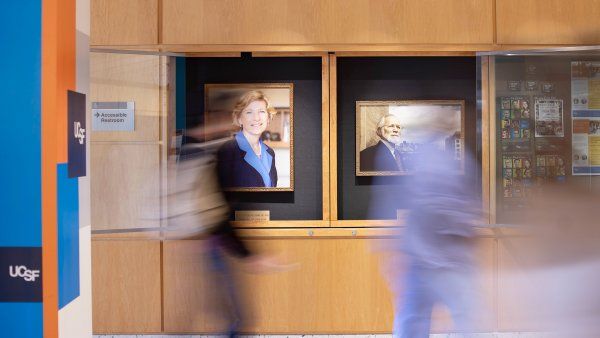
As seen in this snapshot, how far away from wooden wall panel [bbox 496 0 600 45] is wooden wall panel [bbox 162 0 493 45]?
158 millimetres

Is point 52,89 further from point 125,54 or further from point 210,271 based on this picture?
point 125,54

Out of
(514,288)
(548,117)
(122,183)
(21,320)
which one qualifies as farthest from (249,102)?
(21,320)

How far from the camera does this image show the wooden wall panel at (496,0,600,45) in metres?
4.29

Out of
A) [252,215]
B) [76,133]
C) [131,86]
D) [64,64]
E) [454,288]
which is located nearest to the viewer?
[64,64]

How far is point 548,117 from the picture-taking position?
165 inches

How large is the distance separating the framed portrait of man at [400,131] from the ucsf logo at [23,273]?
2.98 metres

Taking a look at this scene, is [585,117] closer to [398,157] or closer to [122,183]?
[398,157]

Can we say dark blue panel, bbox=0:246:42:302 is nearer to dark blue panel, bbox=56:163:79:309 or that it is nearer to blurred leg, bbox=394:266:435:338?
dark blue panel, bbox=56:163:79:309

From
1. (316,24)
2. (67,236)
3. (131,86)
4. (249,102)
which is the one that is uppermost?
(316,24)

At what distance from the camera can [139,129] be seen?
4.32 m

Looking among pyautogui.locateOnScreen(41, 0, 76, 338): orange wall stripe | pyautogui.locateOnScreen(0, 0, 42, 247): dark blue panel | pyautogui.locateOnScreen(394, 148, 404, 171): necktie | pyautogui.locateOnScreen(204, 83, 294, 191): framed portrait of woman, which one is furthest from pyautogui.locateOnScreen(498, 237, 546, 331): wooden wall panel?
pyautogui.locateOnScreen(0, 0, 42, 247): dark blue panel

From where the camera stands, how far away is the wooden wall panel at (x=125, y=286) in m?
4.36

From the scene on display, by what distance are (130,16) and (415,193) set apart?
283 cm

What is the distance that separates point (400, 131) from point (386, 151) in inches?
8.1
